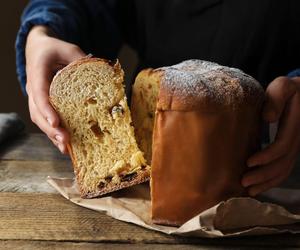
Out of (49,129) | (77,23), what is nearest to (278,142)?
(49,129)

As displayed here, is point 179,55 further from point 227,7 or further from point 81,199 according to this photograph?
point 81,199

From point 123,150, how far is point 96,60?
0.16 meters

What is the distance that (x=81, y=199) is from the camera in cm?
101

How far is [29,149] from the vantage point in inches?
50.9

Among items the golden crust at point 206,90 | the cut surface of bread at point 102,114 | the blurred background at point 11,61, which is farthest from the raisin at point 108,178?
the blurred background at point 11,61

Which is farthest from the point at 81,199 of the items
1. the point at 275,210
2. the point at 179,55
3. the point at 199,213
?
the point at 179,55

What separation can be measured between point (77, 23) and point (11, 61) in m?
0.91

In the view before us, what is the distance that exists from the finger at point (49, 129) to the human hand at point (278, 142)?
0.32 meters

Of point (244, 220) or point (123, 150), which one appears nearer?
point (244, 220)

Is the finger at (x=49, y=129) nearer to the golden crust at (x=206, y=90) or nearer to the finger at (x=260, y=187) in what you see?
the golden crust at (x=206, y=90)

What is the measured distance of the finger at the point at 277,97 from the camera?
93 centimetres

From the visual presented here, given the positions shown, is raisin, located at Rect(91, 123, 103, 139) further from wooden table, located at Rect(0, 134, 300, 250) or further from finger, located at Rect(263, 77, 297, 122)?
finger, located at Rect(263, 77, 297, 122)

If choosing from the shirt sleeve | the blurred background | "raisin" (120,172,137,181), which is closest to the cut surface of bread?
"raisin" (120,172,137,181)

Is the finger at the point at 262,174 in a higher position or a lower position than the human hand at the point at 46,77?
lower
